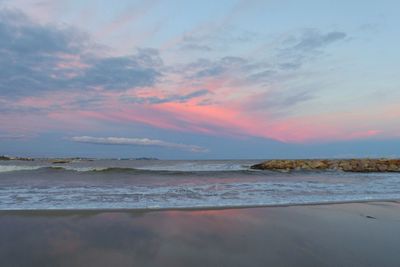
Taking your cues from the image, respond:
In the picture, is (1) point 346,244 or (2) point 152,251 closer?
(2) point 152,251

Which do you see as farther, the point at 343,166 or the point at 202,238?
the point at 343,166

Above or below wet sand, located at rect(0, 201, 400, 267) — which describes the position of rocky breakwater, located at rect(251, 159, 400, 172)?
above

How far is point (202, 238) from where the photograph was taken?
5.34 meters

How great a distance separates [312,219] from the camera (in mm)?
6910

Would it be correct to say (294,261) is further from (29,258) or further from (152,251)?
(29,258)

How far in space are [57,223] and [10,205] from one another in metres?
3.39

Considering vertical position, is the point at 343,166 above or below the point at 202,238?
above

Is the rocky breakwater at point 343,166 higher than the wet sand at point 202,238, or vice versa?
the rocky breakwater at point 343,166

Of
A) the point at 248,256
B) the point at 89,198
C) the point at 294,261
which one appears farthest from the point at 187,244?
the point at 89,198

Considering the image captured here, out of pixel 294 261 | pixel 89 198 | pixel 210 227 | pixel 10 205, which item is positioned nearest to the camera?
pixel 294 261

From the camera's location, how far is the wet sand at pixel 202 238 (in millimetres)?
4297

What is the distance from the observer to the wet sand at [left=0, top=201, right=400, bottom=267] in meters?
4.30

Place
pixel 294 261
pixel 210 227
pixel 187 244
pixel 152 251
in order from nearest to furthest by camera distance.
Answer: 1. pixel 294 261
2. pixel 152 251
3. pixel 187 244
4. pixel 210 227

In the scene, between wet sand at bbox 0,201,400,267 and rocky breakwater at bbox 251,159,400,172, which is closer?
wet sand at bbox 0,201,400,267
